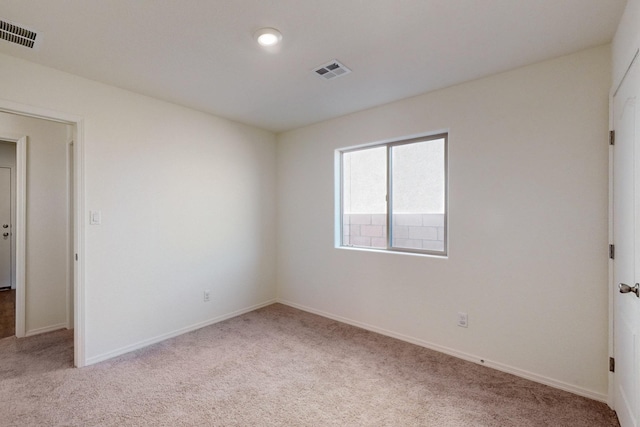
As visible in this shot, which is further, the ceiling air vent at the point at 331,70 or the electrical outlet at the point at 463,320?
the electrical outlet at the point at 463,320

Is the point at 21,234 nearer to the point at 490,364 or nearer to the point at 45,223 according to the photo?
the point at 45,223

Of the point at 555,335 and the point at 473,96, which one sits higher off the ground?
the point at 473,96

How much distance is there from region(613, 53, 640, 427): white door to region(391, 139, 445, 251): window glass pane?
4.18 ft

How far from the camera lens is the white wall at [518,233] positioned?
211cm

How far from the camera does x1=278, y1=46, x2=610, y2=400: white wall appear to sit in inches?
83.1

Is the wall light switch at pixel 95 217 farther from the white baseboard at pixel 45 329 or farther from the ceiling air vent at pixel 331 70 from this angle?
the ceiling air vent at pixel 331 70

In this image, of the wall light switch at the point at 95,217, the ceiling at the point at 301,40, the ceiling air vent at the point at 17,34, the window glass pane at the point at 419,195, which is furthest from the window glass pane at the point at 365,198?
the ceiling air vent at the point at 17,34

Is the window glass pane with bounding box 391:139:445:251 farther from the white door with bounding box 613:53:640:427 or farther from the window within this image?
the white door with bounding box 613:53:640:427

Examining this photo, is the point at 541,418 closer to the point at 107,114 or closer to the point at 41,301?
the point at 107,114

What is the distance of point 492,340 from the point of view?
2520mm

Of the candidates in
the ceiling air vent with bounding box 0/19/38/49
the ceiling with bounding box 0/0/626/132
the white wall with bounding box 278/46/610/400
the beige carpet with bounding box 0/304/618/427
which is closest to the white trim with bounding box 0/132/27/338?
the beige carpet with bounding box 0/304/618/427

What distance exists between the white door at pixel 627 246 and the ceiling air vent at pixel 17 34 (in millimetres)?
3519

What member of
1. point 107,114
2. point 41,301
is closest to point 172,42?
point 107,114

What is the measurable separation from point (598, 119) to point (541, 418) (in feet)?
6.69
